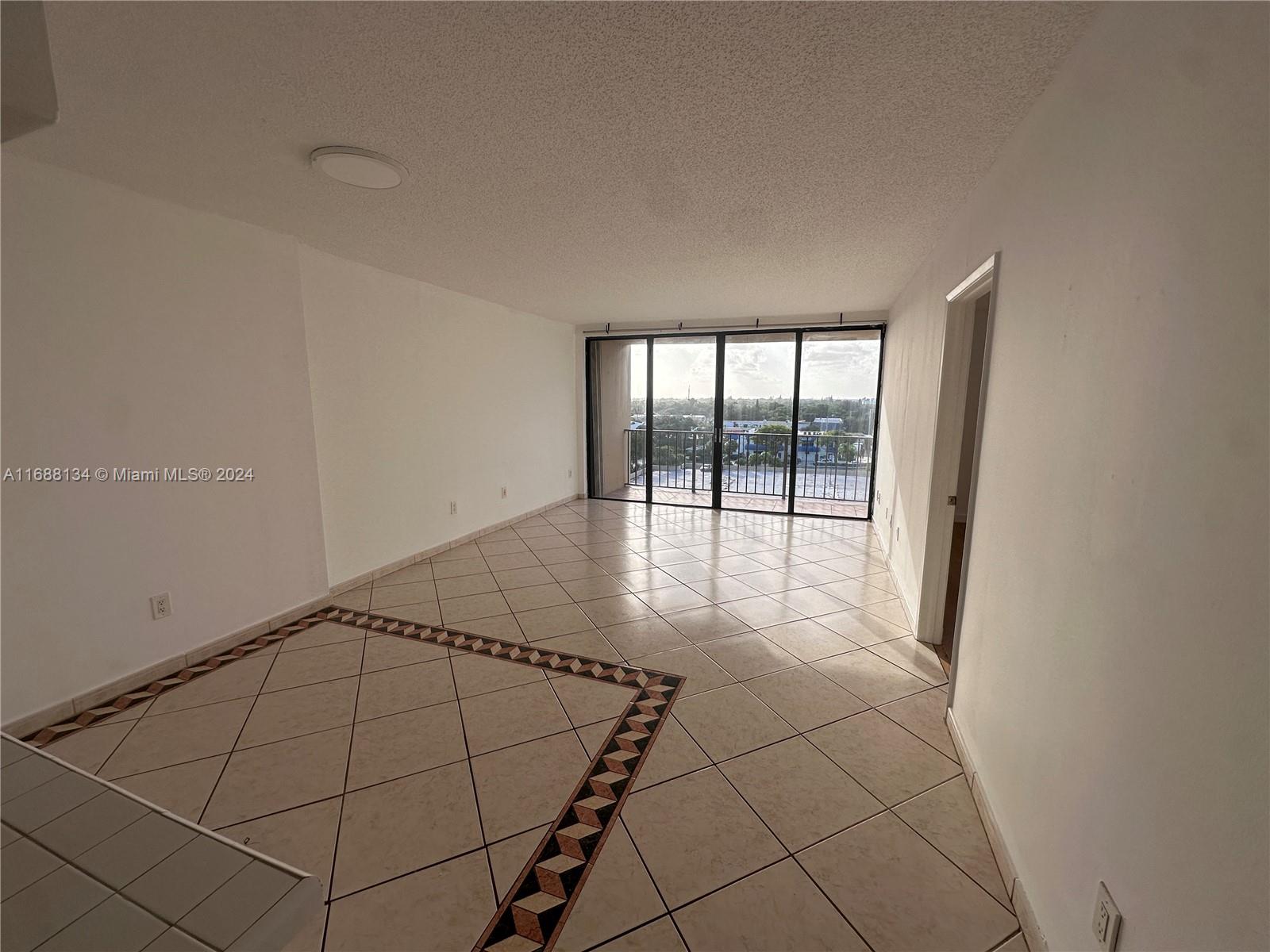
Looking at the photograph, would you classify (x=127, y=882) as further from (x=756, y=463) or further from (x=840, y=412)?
(x=756, y=463)

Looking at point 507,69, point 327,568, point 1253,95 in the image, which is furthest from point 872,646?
point 327,568

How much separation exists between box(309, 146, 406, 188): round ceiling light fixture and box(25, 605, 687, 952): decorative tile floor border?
2.26 metres

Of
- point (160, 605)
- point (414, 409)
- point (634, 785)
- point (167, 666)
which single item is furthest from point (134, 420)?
point (634, 785)

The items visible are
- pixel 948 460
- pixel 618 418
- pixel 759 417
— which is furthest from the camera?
pixel 618 418

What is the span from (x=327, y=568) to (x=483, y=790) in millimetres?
2282

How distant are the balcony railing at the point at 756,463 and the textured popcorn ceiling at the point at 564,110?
3530mm

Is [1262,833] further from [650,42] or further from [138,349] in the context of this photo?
[138,349]

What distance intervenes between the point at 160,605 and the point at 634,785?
7.98ft

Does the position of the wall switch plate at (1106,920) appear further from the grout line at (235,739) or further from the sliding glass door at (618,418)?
the sliding glass door at (618,418)

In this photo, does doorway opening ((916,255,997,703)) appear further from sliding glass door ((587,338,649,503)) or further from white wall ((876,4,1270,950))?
sliding glass door ((587,338,649,503))

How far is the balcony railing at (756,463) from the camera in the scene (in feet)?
20.3

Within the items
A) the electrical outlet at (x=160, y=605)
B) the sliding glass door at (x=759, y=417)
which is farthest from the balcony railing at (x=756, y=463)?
the electrical outlet at (x=160, y=605)

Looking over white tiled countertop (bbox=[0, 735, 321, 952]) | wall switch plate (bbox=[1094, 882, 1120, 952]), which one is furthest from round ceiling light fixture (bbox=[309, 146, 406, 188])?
wall switch plate (bbox=[1094, 882, 1120, 952])

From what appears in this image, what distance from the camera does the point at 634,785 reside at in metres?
1.79
